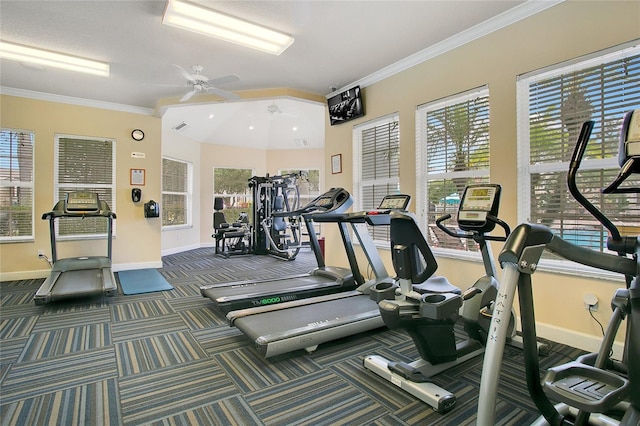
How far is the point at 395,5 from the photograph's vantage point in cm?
285

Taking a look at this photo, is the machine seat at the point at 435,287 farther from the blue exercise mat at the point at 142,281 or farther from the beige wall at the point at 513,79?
the blue exercise mat at the point at 142,281

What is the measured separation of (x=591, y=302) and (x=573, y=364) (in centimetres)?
131

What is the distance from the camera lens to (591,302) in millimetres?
2518

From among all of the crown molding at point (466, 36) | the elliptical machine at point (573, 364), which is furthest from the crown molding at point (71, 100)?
the elliptical machine at point (573, 364)

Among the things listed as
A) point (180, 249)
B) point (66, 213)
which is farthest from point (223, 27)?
point (180, 249)

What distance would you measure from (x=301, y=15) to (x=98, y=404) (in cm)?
322

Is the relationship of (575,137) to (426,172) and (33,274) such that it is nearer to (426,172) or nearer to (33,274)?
(426,172)

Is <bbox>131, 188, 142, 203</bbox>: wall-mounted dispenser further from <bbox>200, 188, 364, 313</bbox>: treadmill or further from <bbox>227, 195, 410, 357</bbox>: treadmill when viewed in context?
<bbox>227, 195, 410, 357</bbox>: treadmill

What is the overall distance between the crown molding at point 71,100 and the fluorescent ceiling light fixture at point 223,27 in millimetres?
3352

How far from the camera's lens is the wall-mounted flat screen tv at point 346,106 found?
459 cm

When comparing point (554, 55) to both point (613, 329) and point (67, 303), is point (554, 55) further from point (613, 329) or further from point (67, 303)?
point (67, 303)

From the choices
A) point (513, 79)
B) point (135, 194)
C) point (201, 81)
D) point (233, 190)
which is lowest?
point (135, 194)

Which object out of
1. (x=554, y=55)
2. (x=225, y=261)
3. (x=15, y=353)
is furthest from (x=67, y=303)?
(x=554, y=55)

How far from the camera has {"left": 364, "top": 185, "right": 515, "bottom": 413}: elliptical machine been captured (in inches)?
77.9
